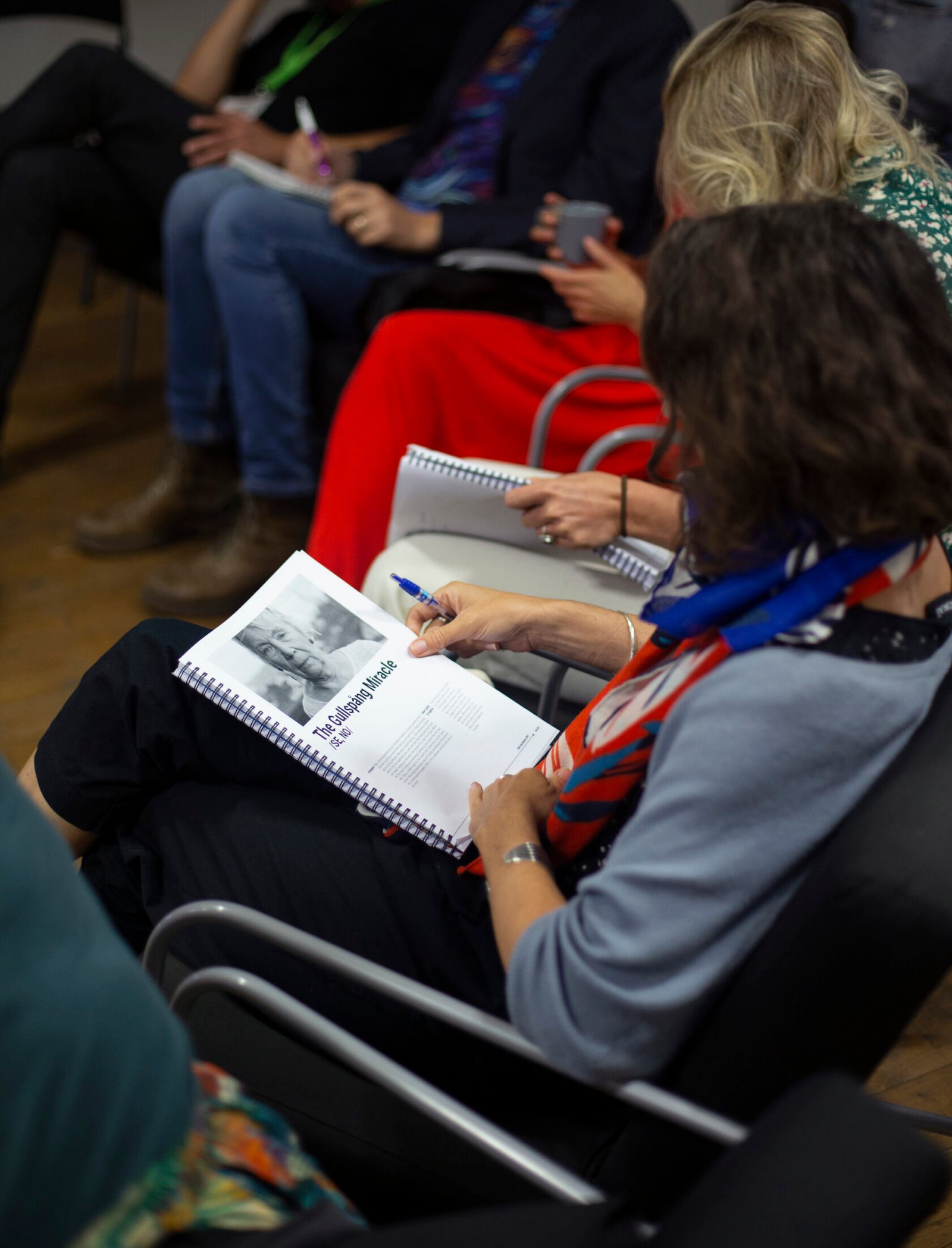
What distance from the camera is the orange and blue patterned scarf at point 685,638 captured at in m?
0.74

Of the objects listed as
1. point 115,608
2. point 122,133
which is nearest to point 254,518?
point 115,608

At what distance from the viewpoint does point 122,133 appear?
2604mm

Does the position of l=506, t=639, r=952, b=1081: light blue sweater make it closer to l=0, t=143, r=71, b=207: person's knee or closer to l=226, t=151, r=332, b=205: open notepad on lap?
l=226, t=151, r=332, b=205: open notepad on lap

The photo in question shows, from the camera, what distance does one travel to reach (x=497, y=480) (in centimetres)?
141

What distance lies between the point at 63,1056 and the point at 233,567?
1.78m

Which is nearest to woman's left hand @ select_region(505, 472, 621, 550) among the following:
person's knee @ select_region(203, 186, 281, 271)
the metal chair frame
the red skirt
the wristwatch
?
the red skirt

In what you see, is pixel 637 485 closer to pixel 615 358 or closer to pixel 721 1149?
pixel 615 358

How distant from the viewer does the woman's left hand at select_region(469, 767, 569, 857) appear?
35.6 inches

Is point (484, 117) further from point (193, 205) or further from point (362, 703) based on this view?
point (362, 703)

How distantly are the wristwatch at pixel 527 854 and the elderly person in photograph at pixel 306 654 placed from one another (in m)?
0.24

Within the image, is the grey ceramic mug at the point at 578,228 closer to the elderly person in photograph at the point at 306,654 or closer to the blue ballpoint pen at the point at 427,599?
the blue ballpoint pen at the point at 427,599

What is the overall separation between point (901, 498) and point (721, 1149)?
468mm

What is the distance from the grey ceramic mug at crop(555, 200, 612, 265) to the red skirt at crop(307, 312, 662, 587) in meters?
0.13

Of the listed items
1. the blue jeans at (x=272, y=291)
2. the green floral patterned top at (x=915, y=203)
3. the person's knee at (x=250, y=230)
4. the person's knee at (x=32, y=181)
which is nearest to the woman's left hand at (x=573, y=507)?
the green floral patterned top at (x=915, y=203)
